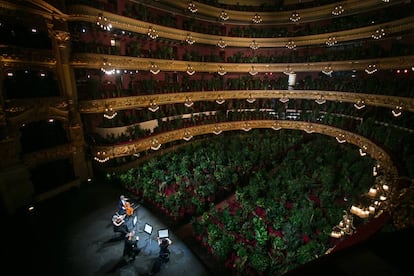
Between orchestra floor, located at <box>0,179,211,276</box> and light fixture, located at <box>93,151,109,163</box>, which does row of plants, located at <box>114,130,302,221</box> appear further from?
orchestra floor, located at <box>0,179,211,276</box>

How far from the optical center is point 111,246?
12.4 meters

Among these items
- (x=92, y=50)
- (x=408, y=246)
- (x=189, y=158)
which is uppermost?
(x=92, y=50)

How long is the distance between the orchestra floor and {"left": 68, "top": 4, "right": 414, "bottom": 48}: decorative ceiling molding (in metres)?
14.2

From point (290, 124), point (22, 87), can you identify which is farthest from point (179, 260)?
point (290, 124)

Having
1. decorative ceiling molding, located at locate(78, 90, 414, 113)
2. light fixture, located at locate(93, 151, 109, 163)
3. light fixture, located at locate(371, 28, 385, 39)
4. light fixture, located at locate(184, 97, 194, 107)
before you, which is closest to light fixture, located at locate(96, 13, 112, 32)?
decorative ceiling molding, located at locate(78, 90, 414, 113)

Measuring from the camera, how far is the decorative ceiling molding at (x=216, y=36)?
56.0ft

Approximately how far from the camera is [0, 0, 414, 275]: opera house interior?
13.6 meters

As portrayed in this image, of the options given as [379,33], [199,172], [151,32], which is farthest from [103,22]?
[379,33]

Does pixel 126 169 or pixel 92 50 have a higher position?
pixel 92 50

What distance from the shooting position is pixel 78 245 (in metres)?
12.3

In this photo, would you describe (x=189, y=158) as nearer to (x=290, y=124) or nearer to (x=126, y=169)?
(x=126, y=169)

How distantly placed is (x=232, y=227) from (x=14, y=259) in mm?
11667

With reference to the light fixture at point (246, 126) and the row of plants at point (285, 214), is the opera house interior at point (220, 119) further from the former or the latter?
the light fixture at point (246, 126)

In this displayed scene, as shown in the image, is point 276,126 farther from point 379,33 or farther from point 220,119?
point 379,33
